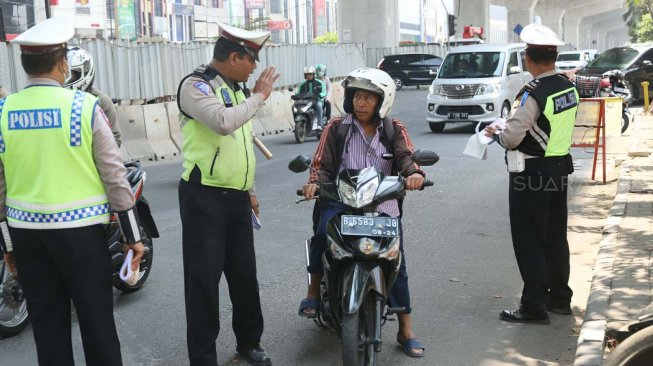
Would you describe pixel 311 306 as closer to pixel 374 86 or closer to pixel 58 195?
pixel 374 86

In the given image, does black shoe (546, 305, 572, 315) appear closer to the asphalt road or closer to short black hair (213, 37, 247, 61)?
the asphalt road

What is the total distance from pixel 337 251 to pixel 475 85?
15.8m

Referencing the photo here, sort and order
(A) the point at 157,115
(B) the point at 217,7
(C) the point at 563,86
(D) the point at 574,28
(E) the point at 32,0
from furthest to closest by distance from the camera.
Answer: (B) the point at 217,7
(D) the point at 574,28
(E) the point at 32,0
(A) the point at 157,115
(C) the point at 563,86

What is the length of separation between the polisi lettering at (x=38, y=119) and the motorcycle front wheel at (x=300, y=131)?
14847mm

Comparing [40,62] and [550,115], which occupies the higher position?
[40,62]

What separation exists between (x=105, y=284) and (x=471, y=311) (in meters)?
3.26

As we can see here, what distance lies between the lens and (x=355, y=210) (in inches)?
195

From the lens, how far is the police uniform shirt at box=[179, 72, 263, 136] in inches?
186

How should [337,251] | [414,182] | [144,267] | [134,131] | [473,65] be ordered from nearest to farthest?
[337,251] < [414,182] < [144,267] < [134,131] < [473,65]

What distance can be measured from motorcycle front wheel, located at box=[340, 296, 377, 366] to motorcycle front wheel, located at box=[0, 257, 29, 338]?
7.92 ft

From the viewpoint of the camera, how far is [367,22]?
4831 cm

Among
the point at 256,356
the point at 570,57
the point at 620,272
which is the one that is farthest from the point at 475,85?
the point at 570,57

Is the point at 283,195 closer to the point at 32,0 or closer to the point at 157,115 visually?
the point at 157,115

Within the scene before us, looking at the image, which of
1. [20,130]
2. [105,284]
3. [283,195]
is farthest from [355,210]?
[283,195]
